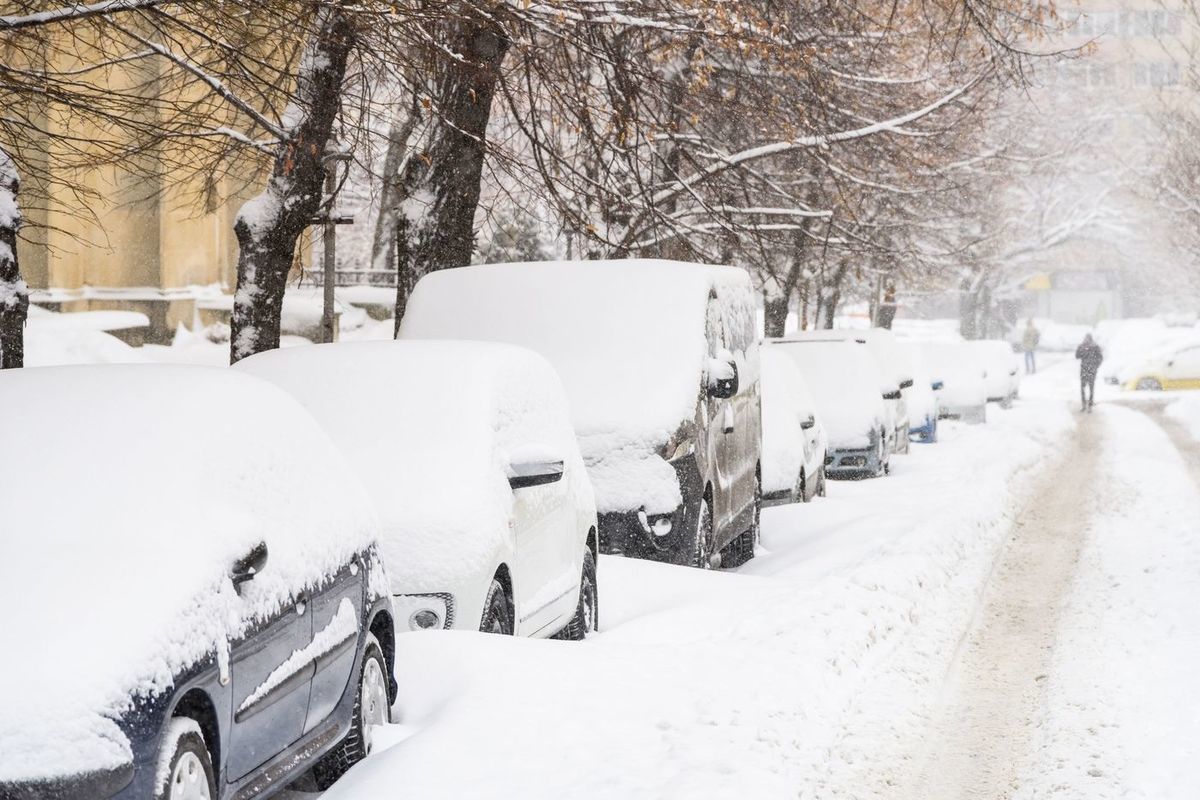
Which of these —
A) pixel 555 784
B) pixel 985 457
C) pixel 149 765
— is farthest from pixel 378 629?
pixel 985 457

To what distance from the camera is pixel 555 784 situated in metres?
5.74

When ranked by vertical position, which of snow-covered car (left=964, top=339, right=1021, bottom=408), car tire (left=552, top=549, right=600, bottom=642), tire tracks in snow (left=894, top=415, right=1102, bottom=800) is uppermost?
car tire (left=552, top=549, right=600, bottom=642)

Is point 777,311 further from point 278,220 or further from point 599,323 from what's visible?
point 599,323

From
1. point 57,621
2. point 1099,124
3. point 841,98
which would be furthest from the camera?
point 1099,124

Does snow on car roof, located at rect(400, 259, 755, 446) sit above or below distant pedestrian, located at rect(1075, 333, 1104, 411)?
above

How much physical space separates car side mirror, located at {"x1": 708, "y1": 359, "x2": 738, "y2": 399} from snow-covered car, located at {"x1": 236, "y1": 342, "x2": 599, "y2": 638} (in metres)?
2.31

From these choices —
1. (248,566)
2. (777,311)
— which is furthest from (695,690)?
(777,311)

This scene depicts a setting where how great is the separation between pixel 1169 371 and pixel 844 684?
4787 cm

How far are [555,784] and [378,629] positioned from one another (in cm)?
105

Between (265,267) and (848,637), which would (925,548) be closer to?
(848,637)

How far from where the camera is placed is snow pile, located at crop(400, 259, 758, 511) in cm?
1062

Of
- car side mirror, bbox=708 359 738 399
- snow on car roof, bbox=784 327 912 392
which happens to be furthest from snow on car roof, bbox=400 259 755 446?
snow on car roof, bbox=784 327 912 392

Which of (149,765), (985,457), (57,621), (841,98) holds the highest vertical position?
(841,98)

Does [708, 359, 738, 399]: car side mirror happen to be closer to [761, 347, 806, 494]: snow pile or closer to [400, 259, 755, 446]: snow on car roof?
[400, 259, 755, 446]: snow on car roof
